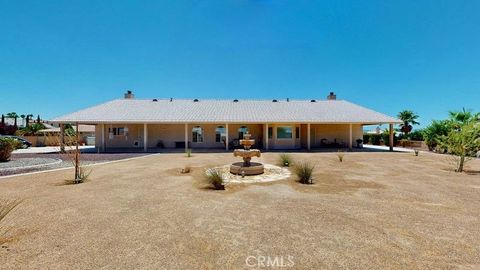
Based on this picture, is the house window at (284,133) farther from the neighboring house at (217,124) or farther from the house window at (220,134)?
the house window at (220,134)

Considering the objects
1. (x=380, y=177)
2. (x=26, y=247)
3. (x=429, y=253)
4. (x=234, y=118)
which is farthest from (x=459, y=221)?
(x=234, y=118)

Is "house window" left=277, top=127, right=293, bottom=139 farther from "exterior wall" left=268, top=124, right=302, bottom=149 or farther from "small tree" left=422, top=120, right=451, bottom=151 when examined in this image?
"small tree" left=422, top=120, right=451, bottom=151

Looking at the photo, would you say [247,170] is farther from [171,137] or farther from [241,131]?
[171,137]

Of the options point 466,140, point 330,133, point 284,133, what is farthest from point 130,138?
point 466,140

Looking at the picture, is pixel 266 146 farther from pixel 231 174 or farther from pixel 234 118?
pixel 231 174

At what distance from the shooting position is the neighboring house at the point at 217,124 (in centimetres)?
2134

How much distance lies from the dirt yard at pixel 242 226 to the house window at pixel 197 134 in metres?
15.8

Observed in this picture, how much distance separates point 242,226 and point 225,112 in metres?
20.1

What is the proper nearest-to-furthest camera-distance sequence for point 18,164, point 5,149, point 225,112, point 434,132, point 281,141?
point 18,164 < point 5,149 < point 434,132 < point 281,141 < point 225,112

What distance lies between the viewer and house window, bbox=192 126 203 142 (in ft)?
77.2

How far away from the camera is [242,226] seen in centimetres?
444

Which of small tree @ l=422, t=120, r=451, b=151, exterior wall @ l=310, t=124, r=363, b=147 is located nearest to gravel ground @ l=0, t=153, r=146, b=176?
exterior wall @ l=310, t=124, r=363, b=147

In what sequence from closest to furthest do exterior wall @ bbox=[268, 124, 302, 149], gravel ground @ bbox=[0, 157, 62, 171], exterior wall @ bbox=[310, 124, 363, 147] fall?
gravel ground @ bbox=[0, 157, 62, 171] → exterior wall @ bbox=[268, 124, 302, 149] → exterior wall @ bbox=[310, 124, 363, 147]

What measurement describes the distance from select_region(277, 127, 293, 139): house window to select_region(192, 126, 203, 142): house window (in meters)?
8.26
